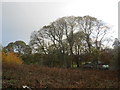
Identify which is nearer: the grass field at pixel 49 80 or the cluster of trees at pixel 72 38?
the grass field at pixel 49 80

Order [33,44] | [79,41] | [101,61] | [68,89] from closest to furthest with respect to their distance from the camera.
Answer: [68,89]
[101,61]
[79,41]
[33,44]

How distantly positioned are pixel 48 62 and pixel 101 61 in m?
6.48

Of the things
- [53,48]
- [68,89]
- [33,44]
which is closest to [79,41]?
[53,48]

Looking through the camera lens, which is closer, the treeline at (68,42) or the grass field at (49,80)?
the grass field at (49,80)

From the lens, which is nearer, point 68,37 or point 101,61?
point 101,61

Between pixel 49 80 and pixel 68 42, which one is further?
pixel 68 42

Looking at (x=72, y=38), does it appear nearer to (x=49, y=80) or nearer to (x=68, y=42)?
(x=68, y=42)

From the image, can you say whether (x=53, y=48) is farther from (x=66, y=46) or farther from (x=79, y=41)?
(x=79, y=41)

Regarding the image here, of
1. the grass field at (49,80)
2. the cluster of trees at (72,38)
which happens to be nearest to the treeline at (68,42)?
the cluster of trees at (72,38)

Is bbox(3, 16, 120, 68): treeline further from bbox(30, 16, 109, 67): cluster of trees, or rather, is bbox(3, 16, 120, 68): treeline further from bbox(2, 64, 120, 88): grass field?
bbox(2, 64, 120, 88): grass field

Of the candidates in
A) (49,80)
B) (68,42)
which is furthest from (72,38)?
(49,80)

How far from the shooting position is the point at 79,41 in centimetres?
2678

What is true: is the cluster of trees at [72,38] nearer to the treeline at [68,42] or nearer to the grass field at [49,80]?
the treeline at [68,42]

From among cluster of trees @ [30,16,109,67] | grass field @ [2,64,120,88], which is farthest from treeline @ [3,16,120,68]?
grass field @ [2,64,120,88]
